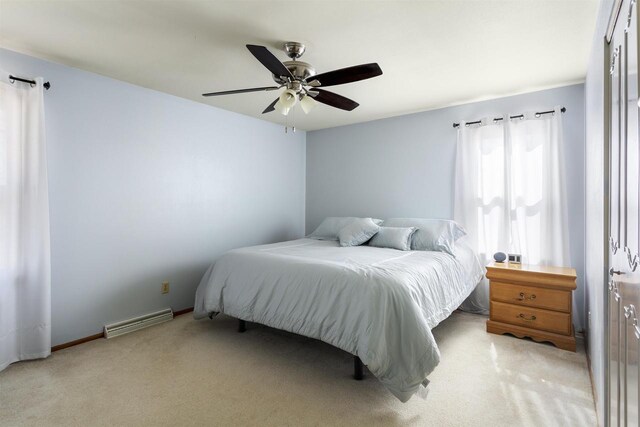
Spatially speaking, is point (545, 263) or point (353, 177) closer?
point (545, 263)

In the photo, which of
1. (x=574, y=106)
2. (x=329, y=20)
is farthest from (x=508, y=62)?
(x=329, y=20)

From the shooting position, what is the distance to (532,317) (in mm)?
2814

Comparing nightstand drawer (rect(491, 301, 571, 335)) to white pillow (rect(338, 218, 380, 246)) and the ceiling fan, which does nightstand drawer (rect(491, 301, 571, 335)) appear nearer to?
white pillow (rect(338, 218, 380, 246))

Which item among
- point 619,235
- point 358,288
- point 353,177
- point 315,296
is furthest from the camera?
point 353,177

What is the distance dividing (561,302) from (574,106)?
1885 mm

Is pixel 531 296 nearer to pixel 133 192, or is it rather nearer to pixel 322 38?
pixel 322 38

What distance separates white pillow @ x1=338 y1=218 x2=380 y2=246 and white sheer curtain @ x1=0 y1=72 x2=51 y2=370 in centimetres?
266

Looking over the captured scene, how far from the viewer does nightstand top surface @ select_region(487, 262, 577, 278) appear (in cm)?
277

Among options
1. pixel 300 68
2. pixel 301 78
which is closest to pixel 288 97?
pixel 301 78

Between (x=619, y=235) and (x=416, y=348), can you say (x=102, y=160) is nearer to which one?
(x=416, y=348)

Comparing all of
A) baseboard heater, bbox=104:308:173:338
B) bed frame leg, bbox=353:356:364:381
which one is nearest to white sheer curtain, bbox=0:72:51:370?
baseboard heater, bbox=104:308:173:338

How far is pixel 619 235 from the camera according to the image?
1.15 metres

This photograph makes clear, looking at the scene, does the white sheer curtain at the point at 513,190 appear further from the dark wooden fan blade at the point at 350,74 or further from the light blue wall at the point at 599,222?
the dark wooden fan blade at the point at 350,74

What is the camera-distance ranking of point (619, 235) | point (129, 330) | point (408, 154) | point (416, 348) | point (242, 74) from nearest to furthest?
point (619, 235) → point (416, 348) → point (242, 74) → point (129, 330) → point (408, 154)
